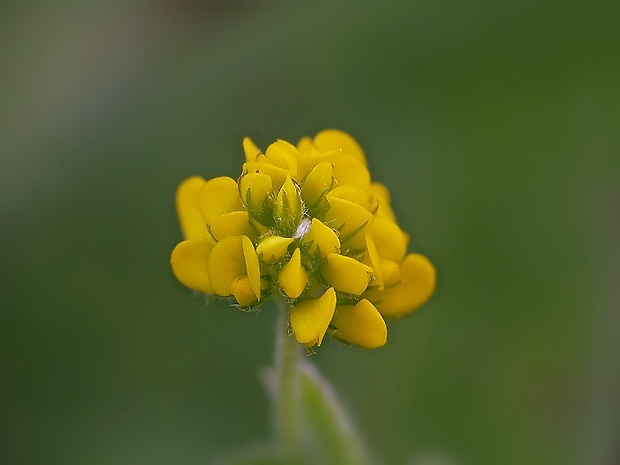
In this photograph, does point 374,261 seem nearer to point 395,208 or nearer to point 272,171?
point 272,171

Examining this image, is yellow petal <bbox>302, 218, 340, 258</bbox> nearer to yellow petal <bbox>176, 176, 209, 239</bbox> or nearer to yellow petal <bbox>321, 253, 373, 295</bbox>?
yellow petal <bbox>321, 253, 373, 295</bbox>

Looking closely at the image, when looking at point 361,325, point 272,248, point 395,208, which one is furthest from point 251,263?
point 395,208

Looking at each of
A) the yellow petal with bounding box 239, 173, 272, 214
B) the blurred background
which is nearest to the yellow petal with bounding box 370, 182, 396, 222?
the yellow petal with bounding box 239, 173, 272, 214

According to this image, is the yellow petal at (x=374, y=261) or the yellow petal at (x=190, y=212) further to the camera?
the yellow petal at (x=190, y=212)

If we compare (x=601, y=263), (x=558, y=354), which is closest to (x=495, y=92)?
(x=601, y=263)

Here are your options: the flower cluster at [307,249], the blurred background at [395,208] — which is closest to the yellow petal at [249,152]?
the flower cluster at [307,249]

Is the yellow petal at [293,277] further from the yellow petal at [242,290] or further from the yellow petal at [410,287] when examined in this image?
the yellow petal at [410,287]

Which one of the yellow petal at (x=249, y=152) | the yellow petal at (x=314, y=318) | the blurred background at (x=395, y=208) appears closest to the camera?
the yellow petal at (x=314, y=318)
